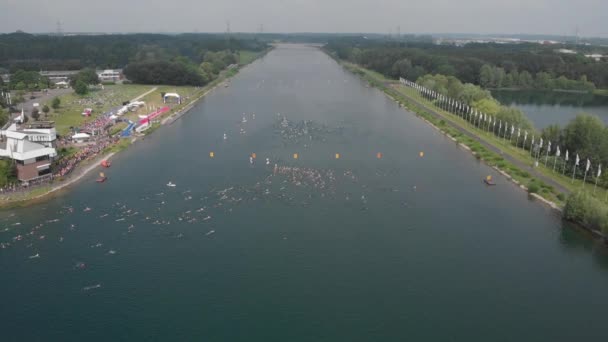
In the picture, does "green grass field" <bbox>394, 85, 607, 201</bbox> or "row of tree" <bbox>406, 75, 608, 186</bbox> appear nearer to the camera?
"green grass field" <bbox>394, 85, 607, 201</bbox>

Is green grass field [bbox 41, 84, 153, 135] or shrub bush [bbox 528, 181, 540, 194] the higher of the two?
green grass field [bbox 41, 84, 153, 135]

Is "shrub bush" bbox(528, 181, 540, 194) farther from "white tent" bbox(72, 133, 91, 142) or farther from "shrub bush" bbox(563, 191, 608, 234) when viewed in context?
"white tent" bbox(72, 133, 91, 142)

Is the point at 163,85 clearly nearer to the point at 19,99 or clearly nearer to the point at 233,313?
the point at 19,99

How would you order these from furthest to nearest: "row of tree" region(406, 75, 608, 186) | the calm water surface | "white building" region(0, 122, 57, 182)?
"row of tree" region(406, 75, 608, 186) < "white building" region(0, 122, 57, 182) < the calm water surface

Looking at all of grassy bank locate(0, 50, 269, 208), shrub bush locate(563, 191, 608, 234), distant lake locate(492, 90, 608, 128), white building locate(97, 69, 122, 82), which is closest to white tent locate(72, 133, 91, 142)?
grassy bank locate(0, 50, 269, 208)

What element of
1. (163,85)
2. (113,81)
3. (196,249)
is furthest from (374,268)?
(113,81)

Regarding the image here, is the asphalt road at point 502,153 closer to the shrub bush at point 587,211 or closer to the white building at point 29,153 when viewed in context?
the shrub bush at point 587,211

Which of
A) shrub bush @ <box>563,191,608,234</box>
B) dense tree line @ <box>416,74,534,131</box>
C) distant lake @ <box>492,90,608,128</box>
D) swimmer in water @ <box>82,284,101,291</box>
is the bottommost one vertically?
swimmer in water @ <box>82,284,101,291</box>
